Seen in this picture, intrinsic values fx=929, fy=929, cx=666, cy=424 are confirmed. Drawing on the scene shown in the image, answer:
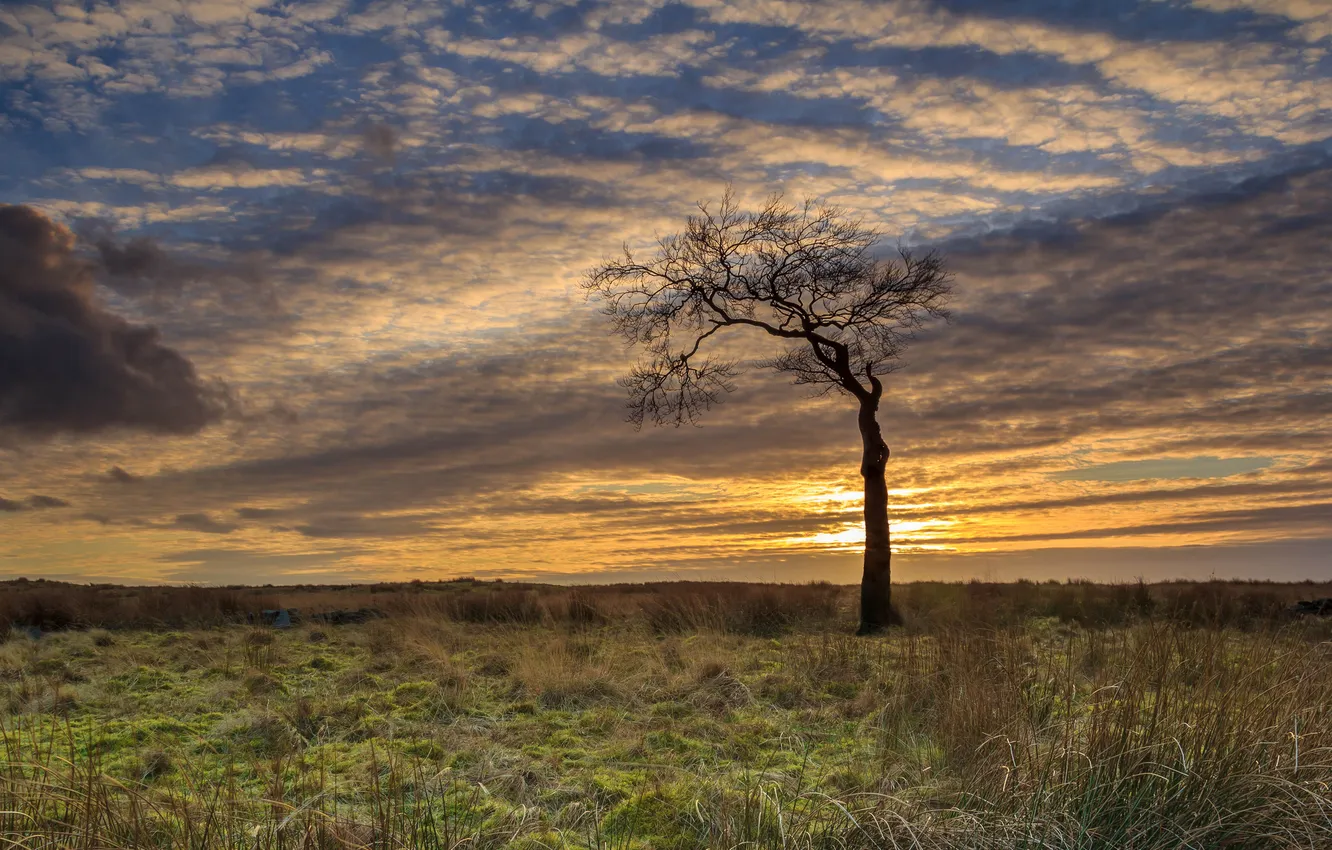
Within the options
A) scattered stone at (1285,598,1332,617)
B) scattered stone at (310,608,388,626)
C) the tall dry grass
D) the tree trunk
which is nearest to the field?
the tall dry grass

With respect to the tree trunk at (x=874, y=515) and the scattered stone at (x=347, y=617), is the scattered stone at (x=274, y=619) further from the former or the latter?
the tree trunk at (x=874, y=515)

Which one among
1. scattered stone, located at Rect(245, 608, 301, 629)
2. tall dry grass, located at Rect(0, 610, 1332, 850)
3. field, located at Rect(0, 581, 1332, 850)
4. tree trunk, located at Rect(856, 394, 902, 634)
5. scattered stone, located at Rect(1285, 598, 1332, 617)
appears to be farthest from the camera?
scattered stone, located at Rect(1285, 598, 1332, 617)

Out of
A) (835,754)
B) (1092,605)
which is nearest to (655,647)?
(835,754)

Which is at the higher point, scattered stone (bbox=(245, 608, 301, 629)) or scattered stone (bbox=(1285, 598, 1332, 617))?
scattered stone (bbox=(1285, 598, 1332, 617))

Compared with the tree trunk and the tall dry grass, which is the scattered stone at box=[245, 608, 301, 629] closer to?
the tall dry grass

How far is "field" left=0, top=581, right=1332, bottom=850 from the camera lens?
440cm

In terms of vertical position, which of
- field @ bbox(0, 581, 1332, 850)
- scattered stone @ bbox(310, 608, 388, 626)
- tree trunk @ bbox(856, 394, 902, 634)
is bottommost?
scattered stone @ bbox(310, 608, 388, 626)

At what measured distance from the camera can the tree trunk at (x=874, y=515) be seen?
16197mm

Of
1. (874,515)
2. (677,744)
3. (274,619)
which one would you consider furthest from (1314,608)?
(274,619)

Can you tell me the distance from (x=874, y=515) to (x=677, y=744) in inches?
401

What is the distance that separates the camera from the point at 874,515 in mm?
16516

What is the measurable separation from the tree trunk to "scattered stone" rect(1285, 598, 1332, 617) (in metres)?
8.47

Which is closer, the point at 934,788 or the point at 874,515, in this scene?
the point at 934,788

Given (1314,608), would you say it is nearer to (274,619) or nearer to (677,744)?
(677,744)
